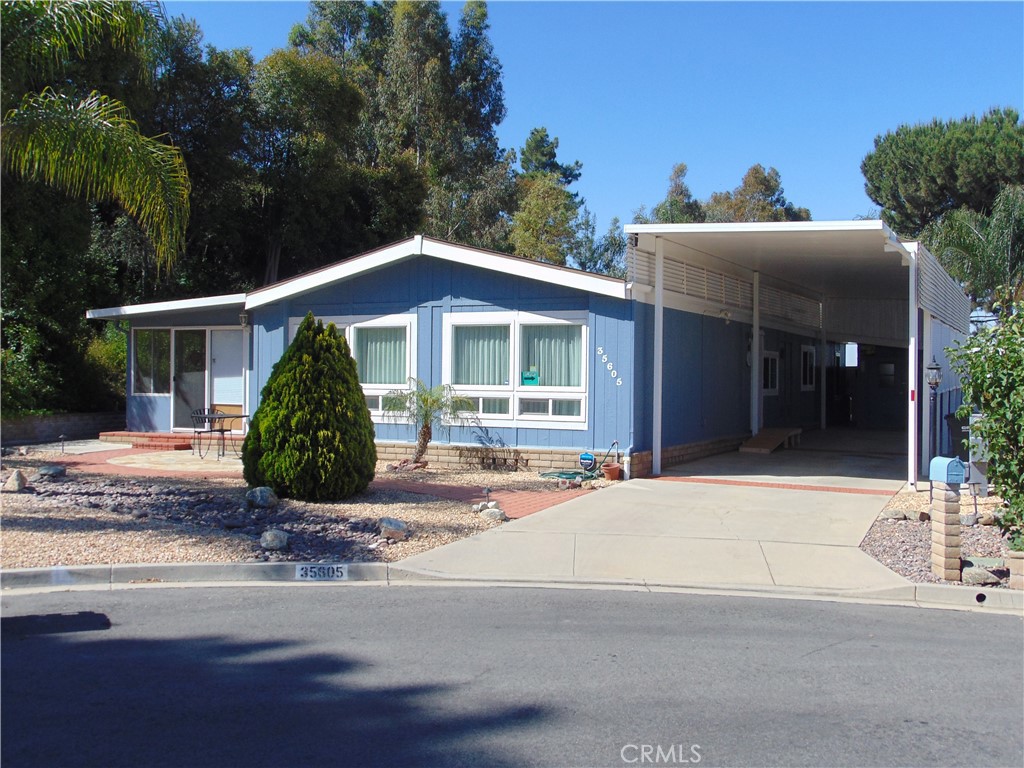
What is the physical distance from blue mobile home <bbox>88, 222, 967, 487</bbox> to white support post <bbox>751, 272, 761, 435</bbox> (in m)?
0.04

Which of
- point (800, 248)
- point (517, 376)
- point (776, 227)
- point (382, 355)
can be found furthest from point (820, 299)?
point (382, 355)

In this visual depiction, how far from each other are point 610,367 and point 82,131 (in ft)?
26.3

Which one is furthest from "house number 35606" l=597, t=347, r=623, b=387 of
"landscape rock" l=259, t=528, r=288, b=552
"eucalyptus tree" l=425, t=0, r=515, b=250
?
"eucalyptus tree" l=425, t=0, r=515, b=250

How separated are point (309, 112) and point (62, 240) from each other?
9.76 metres

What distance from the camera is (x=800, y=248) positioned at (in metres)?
14.9

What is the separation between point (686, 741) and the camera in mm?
4559

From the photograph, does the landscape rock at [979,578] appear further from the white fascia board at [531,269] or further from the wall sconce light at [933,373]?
the white fascia board at [531,269]

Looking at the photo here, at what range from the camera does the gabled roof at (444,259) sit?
1397 cm

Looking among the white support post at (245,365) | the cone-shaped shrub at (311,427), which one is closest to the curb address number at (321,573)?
the cone-shaped shrub at (311,427)

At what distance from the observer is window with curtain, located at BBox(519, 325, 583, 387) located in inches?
574

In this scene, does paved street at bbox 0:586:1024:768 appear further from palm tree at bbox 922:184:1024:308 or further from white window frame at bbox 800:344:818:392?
palm tree at bbox 922:184:1024:308

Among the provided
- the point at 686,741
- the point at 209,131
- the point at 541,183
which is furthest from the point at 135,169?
the point at 541,183

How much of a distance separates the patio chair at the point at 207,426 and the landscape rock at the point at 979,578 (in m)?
12.6

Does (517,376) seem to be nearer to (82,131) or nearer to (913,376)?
(913,376)
